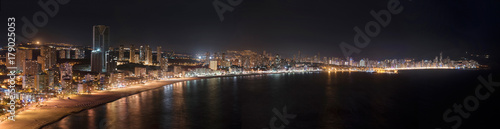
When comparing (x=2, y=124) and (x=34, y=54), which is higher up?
(x=34, y=54)

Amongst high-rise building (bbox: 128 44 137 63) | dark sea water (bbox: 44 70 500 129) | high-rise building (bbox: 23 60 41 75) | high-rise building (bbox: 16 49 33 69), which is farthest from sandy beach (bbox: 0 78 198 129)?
high-rise building (bbox: 128 44 137 63)

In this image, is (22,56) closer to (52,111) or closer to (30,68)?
(30,68)

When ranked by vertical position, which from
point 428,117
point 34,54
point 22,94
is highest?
point 34,54

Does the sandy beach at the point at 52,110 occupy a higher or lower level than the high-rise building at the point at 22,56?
lower

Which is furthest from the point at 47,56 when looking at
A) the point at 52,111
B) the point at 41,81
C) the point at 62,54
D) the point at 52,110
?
the point at 52,111

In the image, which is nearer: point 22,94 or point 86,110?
point 86,110

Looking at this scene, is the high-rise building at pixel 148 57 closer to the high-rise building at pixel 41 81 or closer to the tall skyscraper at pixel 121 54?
the tall skyscraper at pixel 121 54

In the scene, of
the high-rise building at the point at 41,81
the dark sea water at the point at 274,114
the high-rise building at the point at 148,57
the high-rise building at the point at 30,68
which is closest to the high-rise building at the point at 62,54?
the high-rise building at the point at 148,57

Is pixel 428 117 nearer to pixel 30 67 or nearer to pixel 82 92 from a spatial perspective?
pixel 82 92

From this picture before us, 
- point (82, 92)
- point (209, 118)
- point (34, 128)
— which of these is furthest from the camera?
point (82, 92)

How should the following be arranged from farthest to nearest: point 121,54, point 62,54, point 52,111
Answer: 1. point 121,54
2. point 62,54
3. point 52,111

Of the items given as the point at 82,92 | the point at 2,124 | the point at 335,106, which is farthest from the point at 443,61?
the point at 2,124
